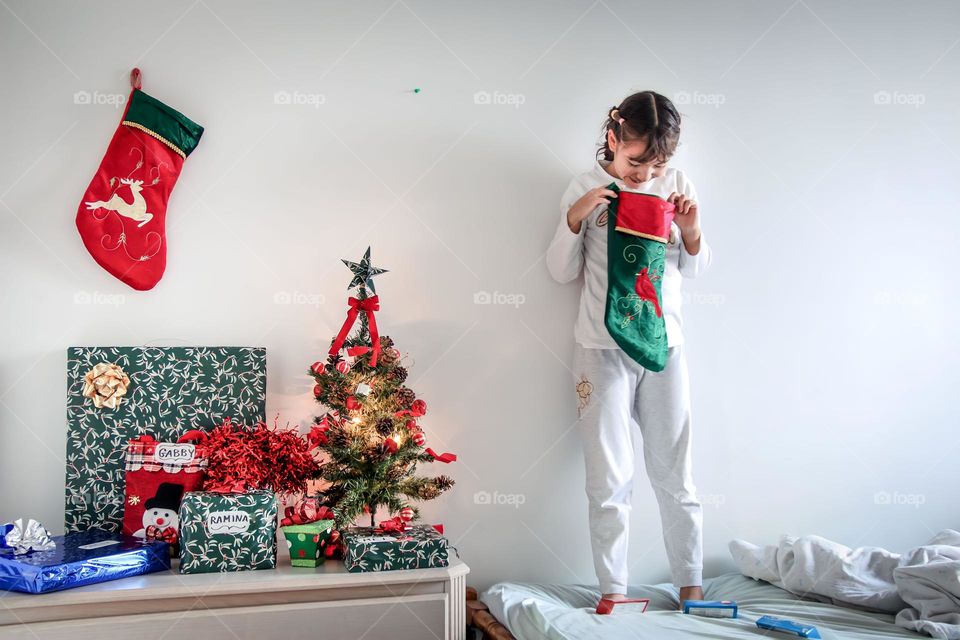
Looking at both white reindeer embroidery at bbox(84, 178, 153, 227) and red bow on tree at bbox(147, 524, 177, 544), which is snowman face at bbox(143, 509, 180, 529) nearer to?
red bow on tree at bbox(147, 524, 177, 544)

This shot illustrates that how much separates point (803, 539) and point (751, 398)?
49 cm

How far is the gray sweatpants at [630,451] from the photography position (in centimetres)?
214

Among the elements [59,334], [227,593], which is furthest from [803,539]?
[59,334]

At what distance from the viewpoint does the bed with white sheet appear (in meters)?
1.76

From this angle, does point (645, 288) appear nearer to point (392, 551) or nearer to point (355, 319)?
point (355, 319)

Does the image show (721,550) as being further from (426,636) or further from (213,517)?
(213,517)

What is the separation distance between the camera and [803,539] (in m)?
2.24

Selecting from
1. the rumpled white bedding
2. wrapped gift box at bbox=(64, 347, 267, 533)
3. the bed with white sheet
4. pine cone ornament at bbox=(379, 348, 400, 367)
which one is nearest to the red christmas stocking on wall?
wrapped gift box at bbox=(64, 347, 267, 533)

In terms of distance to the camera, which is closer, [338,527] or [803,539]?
[338,527]

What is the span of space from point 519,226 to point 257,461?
108 centimetres

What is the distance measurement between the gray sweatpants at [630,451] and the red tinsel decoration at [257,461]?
80 centimetres

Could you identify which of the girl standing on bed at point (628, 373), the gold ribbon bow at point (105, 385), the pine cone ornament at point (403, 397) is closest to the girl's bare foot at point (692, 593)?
the girl standing on bed at point (628, 373)

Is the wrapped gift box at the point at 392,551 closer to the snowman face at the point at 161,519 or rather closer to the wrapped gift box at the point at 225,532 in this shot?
the wrapped gift box at the point at 225,532

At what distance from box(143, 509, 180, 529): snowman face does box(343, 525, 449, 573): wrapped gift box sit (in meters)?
0.45
